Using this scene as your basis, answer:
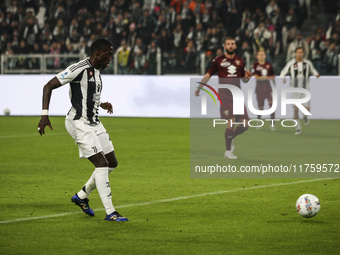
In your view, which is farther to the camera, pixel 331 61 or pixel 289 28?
pixel 289 28

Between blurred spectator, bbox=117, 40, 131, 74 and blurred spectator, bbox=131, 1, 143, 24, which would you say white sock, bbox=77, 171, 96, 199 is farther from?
blurred spectator, bbox=131, 1, 143, 24

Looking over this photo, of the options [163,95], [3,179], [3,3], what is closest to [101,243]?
[3,179]

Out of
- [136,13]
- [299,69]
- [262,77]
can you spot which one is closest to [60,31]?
[136,13]

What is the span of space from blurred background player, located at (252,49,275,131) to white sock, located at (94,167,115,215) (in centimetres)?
1252

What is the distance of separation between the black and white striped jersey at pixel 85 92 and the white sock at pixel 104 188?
58 cm

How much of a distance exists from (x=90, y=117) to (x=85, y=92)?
0.27 metres

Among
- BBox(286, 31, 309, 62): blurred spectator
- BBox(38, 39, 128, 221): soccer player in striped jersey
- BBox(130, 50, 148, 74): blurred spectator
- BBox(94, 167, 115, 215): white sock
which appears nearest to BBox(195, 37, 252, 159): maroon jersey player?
BBox(38, 39, 128, 221): soccer player in striped jersey

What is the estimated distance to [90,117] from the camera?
7.96 metres

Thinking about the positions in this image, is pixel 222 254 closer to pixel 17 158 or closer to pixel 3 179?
pixel 3 179

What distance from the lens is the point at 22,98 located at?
995 inches

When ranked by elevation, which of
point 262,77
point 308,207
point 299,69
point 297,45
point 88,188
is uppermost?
point 297,45

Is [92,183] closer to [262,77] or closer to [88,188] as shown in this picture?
[88,188]

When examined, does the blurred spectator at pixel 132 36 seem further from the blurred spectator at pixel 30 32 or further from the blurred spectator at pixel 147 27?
the blurred spectator at pixel 30 32

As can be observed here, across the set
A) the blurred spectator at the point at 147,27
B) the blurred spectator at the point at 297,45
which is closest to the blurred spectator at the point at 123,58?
the blurred spectator at the point at 147,27
